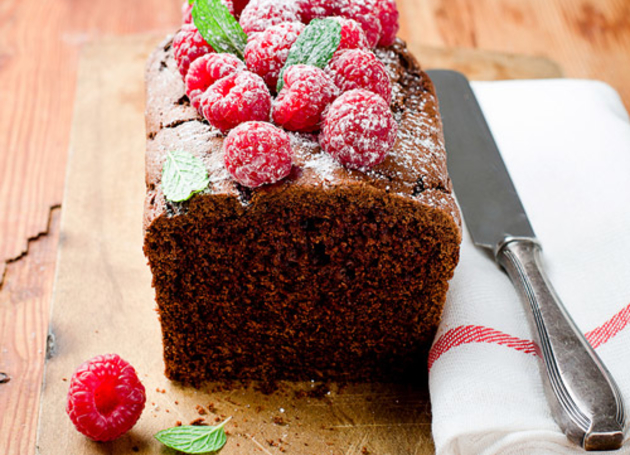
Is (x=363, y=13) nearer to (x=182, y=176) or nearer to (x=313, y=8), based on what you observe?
(x=313, y=8)

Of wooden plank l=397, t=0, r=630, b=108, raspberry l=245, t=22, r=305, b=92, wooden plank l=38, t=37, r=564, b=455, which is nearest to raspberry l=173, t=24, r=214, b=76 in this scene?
raspberry l=245, t=22, r=305, b=92

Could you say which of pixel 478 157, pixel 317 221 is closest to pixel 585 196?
pixel 478 157

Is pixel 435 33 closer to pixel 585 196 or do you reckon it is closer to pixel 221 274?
pixel 585 196

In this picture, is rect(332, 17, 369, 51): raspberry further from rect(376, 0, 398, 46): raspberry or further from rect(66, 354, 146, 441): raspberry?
rect(66, 354, 146, 441): raspberry

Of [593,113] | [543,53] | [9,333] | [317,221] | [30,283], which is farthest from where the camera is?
[543,53]

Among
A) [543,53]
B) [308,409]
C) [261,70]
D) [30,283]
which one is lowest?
[308,409]

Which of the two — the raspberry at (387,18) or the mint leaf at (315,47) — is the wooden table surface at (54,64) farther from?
the raspberry at (387,18)
